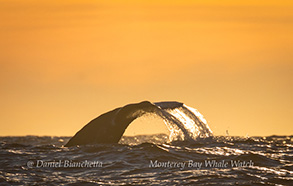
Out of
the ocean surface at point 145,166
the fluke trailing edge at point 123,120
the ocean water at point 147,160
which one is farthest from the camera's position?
the fluke trailing edge at point 123,120

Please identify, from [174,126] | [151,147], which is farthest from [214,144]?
[151,147]

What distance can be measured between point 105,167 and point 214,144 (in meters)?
7.09

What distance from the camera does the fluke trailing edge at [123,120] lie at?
19.5 metres

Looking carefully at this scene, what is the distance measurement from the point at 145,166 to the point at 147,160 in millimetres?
880

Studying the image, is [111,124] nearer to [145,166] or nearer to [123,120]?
[123,120]

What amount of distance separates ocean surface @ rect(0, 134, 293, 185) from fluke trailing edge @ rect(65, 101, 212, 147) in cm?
57

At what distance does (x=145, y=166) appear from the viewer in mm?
16078

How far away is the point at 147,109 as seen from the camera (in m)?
19.4

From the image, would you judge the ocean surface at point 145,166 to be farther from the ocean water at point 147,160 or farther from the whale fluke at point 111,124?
the whale fluke at point 111,124

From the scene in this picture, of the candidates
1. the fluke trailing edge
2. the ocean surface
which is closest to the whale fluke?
the fluke trailing edge

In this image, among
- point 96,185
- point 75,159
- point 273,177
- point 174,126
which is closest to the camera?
point 96,185

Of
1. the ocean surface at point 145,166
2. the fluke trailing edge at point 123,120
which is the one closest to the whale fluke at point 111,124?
the fluke trailing edge at point 123,120

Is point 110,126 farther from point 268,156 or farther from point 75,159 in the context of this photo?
point 268,156

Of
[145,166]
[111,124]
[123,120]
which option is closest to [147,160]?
[145,166]
